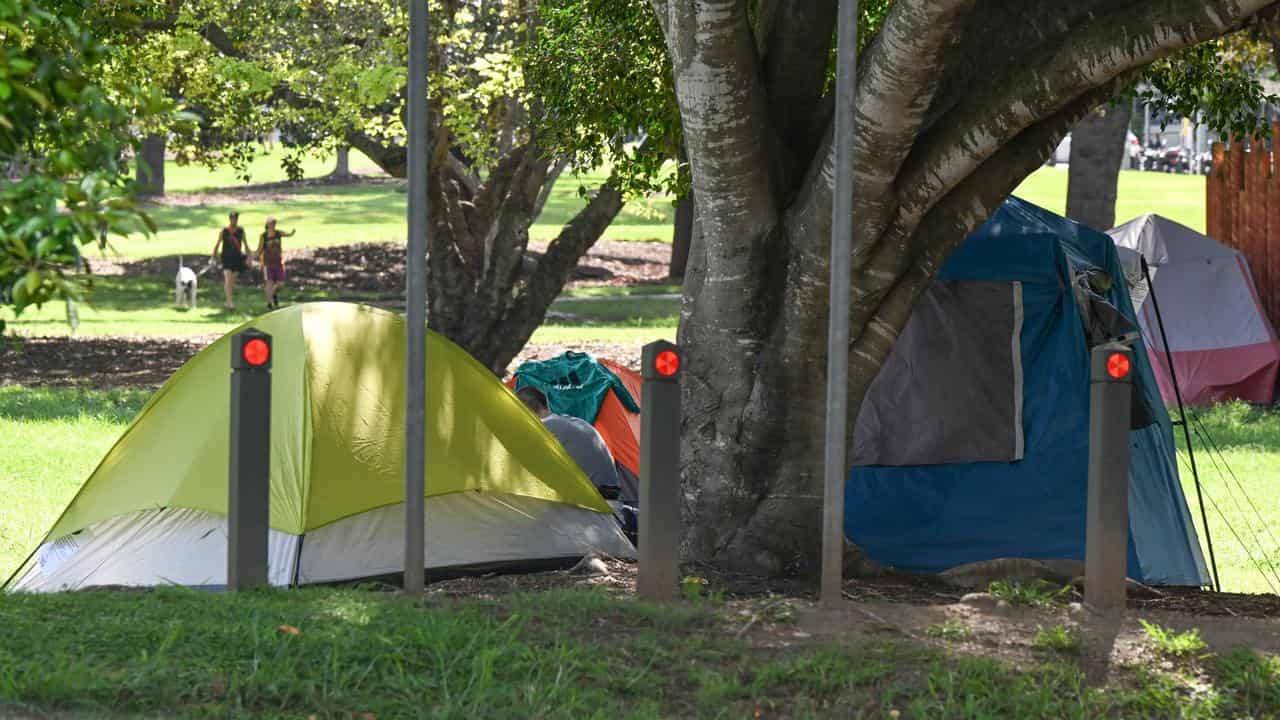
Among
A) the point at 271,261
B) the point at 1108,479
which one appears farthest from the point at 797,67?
the point at 271,261

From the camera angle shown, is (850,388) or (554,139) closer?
(850,388)

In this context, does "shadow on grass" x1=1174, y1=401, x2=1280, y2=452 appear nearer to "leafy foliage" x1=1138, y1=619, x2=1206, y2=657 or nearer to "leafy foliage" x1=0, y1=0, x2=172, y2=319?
"leafy foliage" x1=1138, y1=619, x2=1206, y2=657

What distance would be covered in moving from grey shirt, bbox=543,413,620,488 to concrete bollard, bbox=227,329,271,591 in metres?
3.71

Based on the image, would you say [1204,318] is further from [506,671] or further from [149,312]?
[149,312]

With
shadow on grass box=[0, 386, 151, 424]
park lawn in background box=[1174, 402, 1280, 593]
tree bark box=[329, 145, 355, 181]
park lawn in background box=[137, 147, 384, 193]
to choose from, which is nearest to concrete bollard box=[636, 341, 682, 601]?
park lawn in background box=[1174, 402, 1280, 593]

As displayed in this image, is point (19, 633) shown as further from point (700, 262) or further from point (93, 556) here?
point (700, 262)

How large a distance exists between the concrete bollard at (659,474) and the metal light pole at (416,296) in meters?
0.82

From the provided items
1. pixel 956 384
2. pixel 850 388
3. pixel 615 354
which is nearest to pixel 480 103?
pixel 615 354

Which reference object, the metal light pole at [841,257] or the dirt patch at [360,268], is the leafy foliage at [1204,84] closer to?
the metal light pole at [841,257]

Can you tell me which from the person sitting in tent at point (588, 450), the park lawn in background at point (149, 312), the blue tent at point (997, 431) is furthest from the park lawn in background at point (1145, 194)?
the person sitting in tent at point (588, 450)

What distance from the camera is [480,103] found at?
15.3 m

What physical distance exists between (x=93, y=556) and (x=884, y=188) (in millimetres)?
4225

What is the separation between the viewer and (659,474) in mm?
5770

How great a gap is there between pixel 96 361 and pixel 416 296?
1497cm
